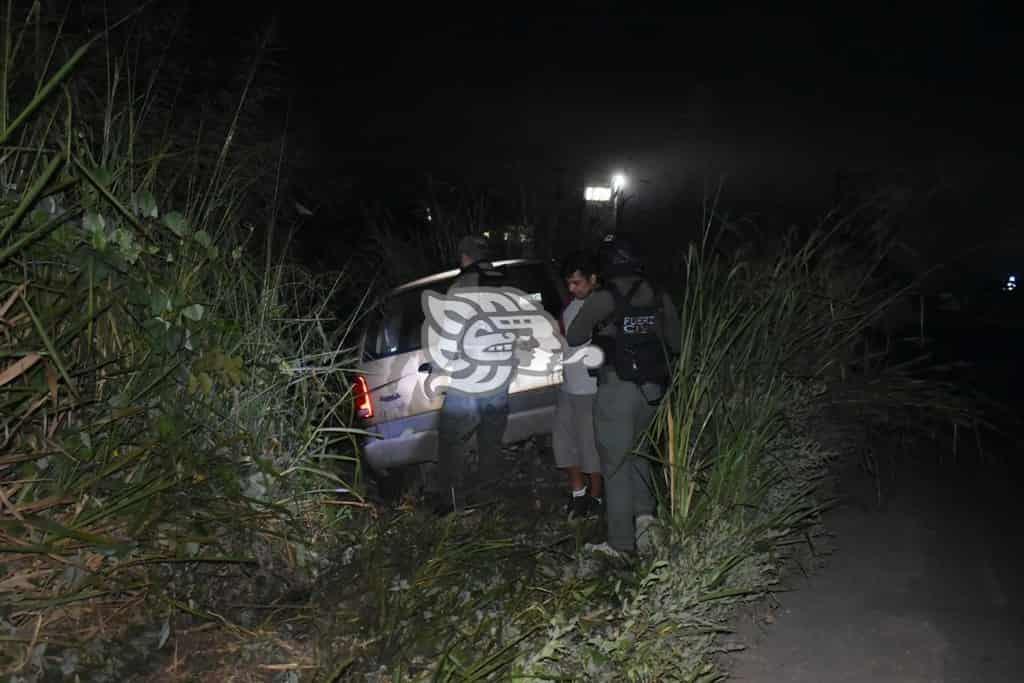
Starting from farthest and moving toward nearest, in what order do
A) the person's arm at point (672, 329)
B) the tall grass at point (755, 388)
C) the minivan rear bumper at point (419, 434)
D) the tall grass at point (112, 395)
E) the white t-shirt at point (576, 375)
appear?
the minivan rear bumper at point (419, 434), the white t-shirt at point (576, 375), the person's arm at point (672, 329), the tall grass at point (755, 388), the tall grass at point (112, 395)

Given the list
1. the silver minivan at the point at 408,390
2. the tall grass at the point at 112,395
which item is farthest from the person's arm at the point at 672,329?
the tall grass at the point at 112,395

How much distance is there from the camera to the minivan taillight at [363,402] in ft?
23.6

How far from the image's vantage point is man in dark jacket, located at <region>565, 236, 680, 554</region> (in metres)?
5.70

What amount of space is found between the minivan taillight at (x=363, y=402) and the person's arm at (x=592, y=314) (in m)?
2.10

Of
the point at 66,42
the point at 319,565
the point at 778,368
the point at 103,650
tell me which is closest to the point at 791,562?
the point at 778,368

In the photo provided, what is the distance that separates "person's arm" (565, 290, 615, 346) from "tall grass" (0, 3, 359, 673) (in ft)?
6.21

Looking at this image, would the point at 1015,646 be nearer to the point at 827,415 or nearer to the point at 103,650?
the point at 827,415

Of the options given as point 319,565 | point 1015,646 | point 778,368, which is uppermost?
point 778,368

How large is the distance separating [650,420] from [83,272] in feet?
11.6

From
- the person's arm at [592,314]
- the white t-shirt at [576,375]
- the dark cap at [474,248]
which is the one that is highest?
the dark cap at [474,248]

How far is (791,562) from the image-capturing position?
6.23 meters

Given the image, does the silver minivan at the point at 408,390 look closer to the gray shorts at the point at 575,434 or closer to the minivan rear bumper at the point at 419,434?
the minivan rear bumper at the point at 419,434

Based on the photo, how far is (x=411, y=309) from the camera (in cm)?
746

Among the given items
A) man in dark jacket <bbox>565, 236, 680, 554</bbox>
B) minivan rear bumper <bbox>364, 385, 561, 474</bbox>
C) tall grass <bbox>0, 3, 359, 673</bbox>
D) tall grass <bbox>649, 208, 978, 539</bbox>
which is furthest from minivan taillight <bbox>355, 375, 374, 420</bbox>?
tall grass <bbox>0, 3, 359, 673</bbox>
